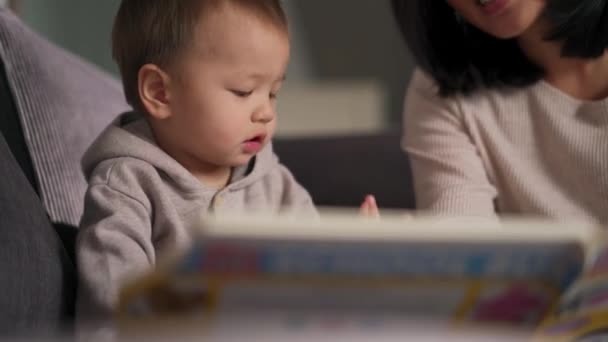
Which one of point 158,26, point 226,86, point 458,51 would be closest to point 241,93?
point 226,86

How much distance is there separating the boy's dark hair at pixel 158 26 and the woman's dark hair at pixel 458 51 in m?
0.33

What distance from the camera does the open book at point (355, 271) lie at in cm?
47

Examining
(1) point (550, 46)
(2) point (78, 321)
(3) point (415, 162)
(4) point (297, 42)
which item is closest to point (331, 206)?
(3) point (415, 162)

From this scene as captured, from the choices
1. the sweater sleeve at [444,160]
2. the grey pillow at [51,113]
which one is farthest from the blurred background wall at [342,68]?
the grey pillow at [51,113]

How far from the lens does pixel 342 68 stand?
274 cm

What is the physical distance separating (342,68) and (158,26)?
1.80 metres

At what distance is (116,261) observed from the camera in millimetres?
878

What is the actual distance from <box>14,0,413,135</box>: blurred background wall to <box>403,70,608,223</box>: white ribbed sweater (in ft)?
4.48

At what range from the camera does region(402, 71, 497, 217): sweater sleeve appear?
1.24 m

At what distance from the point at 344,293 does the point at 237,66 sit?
0.51 m

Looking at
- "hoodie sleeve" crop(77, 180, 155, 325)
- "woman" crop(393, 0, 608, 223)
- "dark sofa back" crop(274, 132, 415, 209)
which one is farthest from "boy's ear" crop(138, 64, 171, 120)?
"dark sofa back" crop(274, 132, 415, 209)

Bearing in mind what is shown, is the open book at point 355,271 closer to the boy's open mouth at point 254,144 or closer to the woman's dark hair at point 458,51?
the boy's open mouth at point 254,144

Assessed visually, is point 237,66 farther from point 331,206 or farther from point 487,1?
point 331,206

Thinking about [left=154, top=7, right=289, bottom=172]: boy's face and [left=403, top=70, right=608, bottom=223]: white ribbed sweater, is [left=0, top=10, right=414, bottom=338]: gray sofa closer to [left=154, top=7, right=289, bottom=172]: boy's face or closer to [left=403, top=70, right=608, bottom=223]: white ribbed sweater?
[left=154, top=7, right=289, bottom=172]: boy's face
